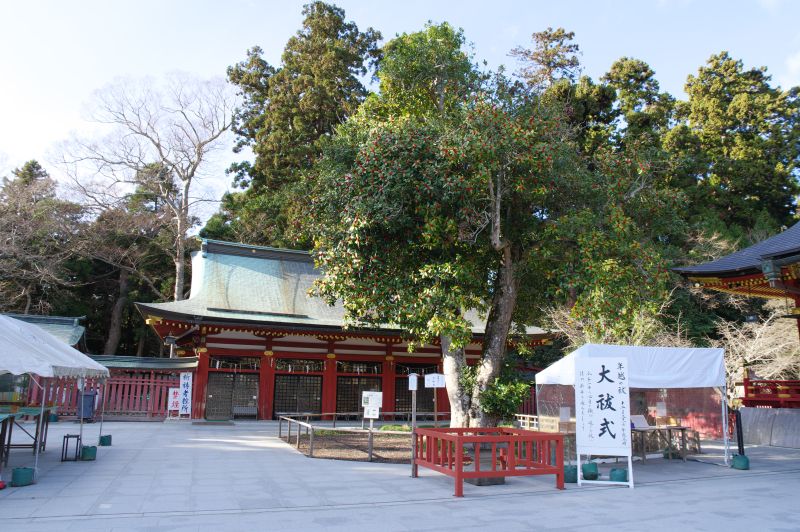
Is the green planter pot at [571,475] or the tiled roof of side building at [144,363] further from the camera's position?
the tiled roof of side building at [144,363]

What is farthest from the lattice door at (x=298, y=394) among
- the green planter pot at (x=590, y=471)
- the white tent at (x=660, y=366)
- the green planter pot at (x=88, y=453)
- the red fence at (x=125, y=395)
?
the green planter pot at (x=590, y=471)

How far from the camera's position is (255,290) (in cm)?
2150

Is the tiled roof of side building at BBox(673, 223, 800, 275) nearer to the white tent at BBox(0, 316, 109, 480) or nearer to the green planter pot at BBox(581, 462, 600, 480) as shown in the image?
the green planter pot at BBox(581, 462, 600, 480)

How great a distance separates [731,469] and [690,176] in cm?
2325

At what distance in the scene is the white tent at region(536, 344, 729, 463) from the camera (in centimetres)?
961

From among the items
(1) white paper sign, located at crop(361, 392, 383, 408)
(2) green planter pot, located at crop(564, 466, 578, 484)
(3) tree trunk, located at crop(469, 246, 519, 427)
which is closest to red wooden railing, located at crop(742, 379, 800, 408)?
(3) tree trunk, located at crop(469, 246, 519, 427)

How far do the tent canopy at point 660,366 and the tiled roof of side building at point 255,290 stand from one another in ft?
32.9

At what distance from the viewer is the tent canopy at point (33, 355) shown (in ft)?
23.6

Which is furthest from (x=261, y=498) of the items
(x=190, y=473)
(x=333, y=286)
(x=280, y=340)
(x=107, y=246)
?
(x=107, y=246)

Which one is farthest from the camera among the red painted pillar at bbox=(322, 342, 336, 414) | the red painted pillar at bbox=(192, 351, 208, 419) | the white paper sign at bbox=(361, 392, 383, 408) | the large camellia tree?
the red painted pillar at bbox=(322, 342, 336, 414)

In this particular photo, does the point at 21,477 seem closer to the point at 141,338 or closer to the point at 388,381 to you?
the point at 388,381

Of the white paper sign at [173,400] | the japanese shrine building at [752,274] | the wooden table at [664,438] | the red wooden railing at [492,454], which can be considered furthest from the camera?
the white paper sign at [173,400]

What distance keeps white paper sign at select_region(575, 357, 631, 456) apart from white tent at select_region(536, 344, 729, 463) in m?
0.44

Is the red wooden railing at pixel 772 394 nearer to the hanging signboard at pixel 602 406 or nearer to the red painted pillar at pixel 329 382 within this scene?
the hanging signboard at pixel 602 406
